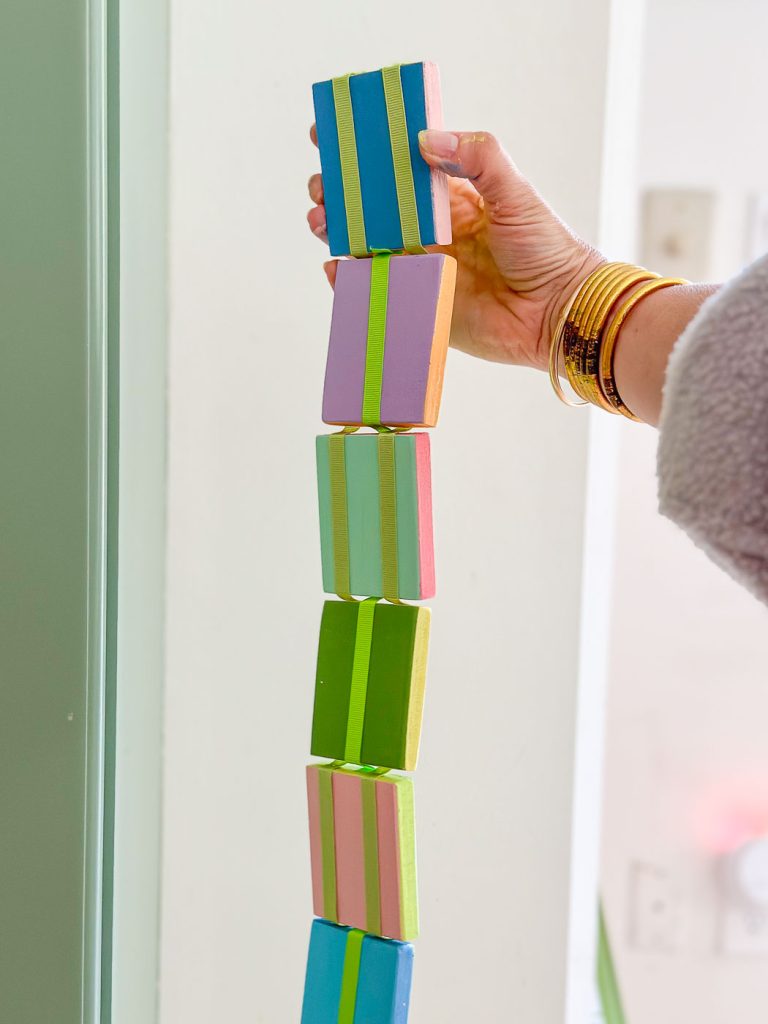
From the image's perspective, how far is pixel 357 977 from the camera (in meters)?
0.59

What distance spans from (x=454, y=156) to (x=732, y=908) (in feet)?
5.66

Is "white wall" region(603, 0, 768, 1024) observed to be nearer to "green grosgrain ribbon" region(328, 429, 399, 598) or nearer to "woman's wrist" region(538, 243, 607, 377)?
"woman's wrist" region(538, 243, 607, 377)

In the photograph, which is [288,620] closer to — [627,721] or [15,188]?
[15,188]

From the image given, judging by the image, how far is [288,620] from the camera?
77 cm

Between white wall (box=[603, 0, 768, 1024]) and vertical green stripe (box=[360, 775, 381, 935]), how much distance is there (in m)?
1.32

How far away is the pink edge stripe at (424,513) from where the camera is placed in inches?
22.3

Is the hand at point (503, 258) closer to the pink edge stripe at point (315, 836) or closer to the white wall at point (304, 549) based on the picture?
the white wall at point (304, 549)

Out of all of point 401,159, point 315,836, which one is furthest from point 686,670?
point 401,159

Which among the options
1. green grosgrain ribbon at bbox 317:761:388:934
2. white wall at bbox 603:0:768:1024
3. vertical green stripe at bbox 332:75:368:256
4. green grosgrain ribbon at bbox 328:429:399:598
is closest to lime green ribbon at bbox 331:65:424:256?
vertical green stripe at bbox 332:75:368:256

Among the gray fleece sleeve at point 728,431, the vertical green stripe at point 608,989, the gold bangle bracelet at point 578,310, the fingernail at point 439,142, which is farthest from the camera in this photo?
the vertical green stripe at point 608,989

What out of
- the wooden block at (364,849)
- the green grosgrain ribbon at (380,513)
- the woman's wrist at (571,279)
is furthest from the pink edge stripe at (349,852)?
the woman's wrist at (571,279)

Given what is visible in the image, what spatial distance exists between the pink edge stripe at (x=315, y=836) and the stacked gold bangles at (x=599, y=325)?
1.03ft

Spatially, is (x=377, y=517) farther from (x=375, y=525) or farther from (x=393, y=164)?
(x=393, y=164)

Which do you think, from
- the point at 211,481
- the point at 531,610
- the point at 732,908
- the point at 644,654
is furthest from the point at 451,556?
the point at 732,908
